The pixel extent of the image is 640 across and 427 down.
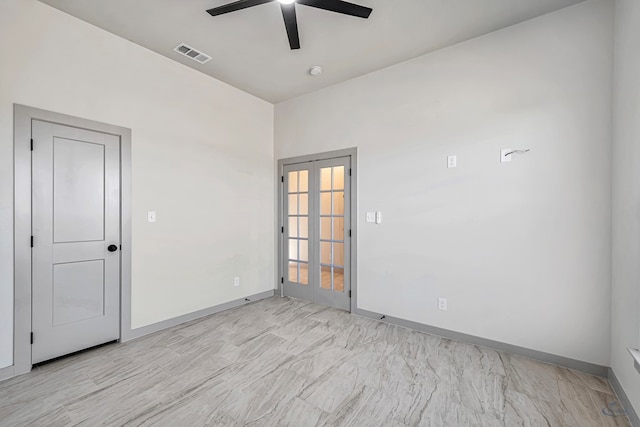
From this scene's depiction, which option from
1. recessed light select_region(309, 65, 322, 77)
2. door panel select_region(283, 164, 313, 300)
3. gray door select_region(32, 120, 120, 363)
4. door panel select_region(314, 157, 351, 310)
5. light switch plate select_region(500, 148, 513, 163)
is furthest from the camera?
door panel select_region(283, 164, 313, 300)

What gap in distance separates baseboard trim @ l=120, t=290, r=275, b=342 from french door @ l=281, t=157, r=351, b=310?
22.0 inches

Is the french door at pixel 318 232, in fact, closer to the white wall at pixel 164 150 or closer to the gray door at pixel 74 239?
the white wall at pixel 164 150

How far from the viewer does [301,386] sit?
2162mm

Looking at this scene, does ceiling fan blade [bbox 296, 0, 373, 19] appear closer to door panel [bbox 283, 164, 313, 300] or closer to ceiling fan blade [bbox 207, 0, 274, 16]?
ceiling fan blade [bbox 207, 0, 274, 16]

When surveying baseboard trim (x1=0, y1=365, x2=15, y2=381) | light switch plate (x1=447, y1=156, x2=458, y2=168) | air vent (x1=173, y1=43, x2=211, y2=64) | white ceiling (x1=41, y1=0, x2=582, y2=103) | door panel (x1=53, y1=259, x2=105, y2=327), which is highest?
white ceiling (x1=41, y1=0, x2=582, y2=103)

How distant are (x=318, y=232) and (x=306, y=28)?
8.16 feet

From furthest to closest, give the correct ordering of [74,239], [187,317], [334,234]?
[334,234]
[187,317]
[74,239]

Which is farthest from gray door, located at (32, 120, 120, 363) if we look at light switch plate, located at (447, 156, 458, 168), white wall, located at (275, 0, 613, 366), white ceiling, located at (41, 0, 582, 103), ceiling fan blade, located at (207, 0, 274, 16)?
light switch plate, located at (447, 156, 458, 168)

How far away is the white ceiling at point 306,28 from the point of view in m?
2.39

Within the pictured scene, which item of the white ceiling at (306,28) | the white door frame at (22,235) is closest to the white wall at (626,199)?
the white ceiling at (306,28)

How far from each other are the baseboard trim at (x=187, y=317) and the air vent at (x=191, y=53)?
303cm

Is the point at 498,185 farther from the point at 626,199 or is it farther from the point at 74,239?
the point at 74,239

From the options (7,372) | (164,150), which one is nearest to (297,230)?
(164,150)

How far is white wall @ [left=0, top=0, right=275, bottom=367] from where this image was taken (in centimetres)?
228
